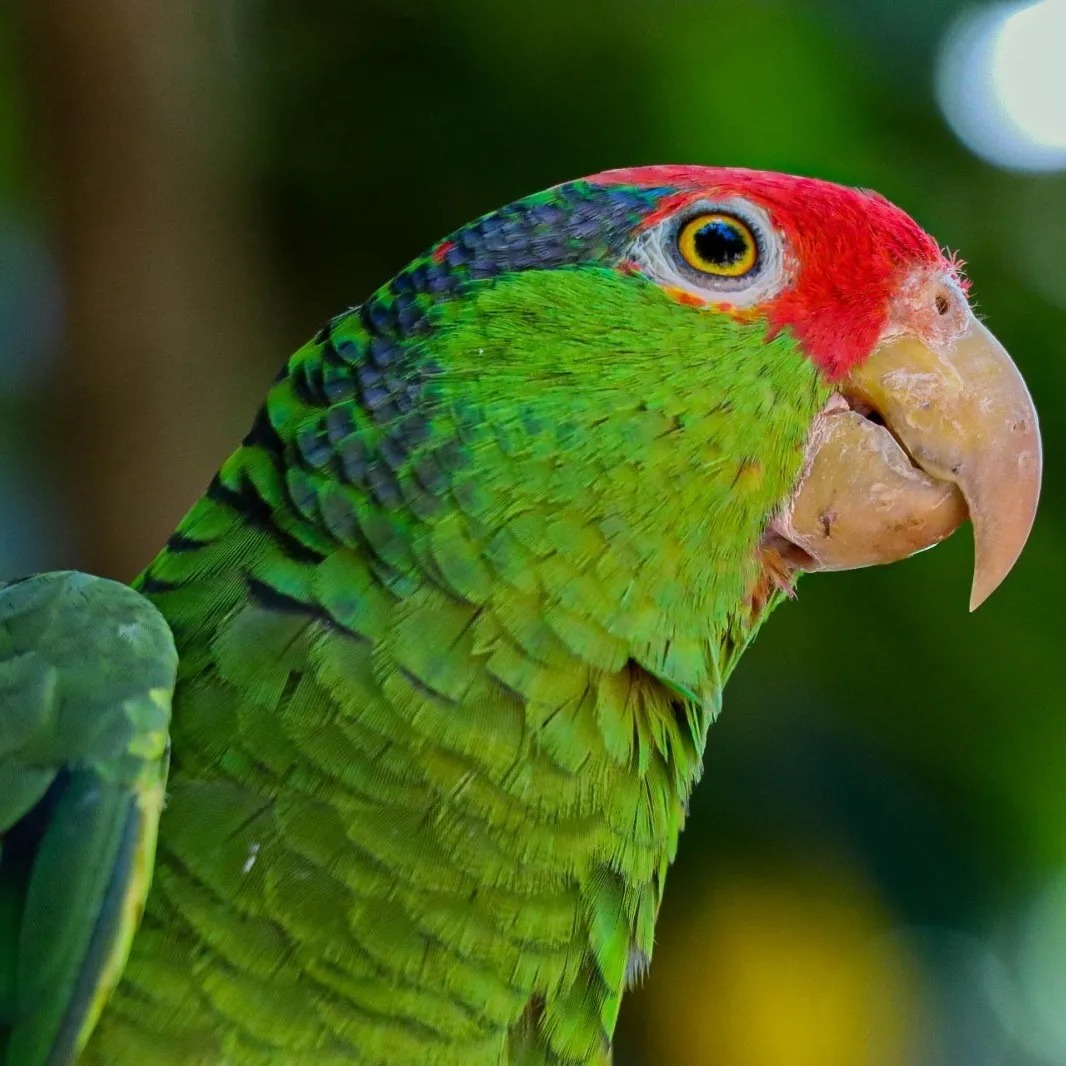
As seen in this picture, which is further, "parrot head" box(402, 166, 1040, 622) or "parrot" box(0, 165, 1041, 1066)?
"parrot head" box(402, 166, 1040, 622)

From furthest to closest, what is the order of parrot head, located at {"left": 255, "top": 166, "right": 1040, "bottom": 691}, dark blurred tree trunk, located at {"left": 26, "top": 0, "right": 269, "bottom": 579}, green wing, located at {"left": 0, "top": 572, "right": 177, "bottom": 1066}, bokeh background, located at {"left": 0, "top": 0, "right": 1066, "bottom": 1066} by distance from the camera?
1. bokeh background, located at {"left": 0, "top": 0, "right": 1066, "bottom": 1066}
2. dark blurred tree trunk, located at {"left": 26, "top": 0, "right": 269, "bottom": 579}
3. parrot head, located at {"left": 255, "top": 166, "right": 1040, "bottom": 691}
4. green wing, located at {"left": 0, "top": 572, "right": 177, "bottom": 1066}

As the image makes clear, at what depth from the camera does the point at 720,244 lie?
87 cm

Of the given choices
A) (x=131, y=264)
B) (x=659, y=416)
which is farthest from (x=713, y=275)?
(x=131, y=264)

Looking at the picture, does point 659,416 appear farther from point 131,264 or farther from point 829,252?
point 131,264

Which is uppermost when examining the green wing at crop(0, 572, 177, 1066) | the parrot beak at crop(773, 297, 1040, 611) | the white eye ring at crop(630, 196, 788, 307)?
the white eye ring at crop(630, 196, 788, 307)

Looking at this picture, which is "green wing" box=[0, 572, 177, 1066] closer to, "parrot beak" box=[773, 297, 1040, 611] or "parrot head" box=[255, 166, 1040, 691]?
"parrot head" box=[255, 166, 1040, 691]

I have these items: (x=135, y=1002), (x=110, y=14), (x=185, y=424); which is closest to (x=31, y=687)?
(x=135, y=1002)

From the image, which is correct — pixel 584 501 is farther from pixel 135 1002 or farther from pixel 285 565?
pixel 135 1002

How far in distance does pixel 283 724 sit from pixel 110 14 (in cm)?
143

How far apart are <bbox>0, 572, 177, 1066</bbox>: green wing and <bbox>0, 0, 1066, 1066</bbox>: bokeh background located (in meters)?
1.12

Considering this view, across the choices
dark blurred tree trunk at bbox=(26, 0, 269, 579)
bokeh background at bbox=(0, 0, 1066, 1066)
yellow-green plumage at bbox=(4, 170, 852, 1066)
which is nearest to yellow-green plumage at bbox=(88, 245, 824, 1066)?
yellow-green plumage at bbox=(4, 170, 852, 1066)

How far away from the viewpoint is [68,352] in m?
1.77

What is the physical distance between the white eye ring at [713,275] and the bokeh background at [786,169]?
116 centimetres

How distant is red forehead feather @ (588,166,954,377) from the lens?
85 centimetres
